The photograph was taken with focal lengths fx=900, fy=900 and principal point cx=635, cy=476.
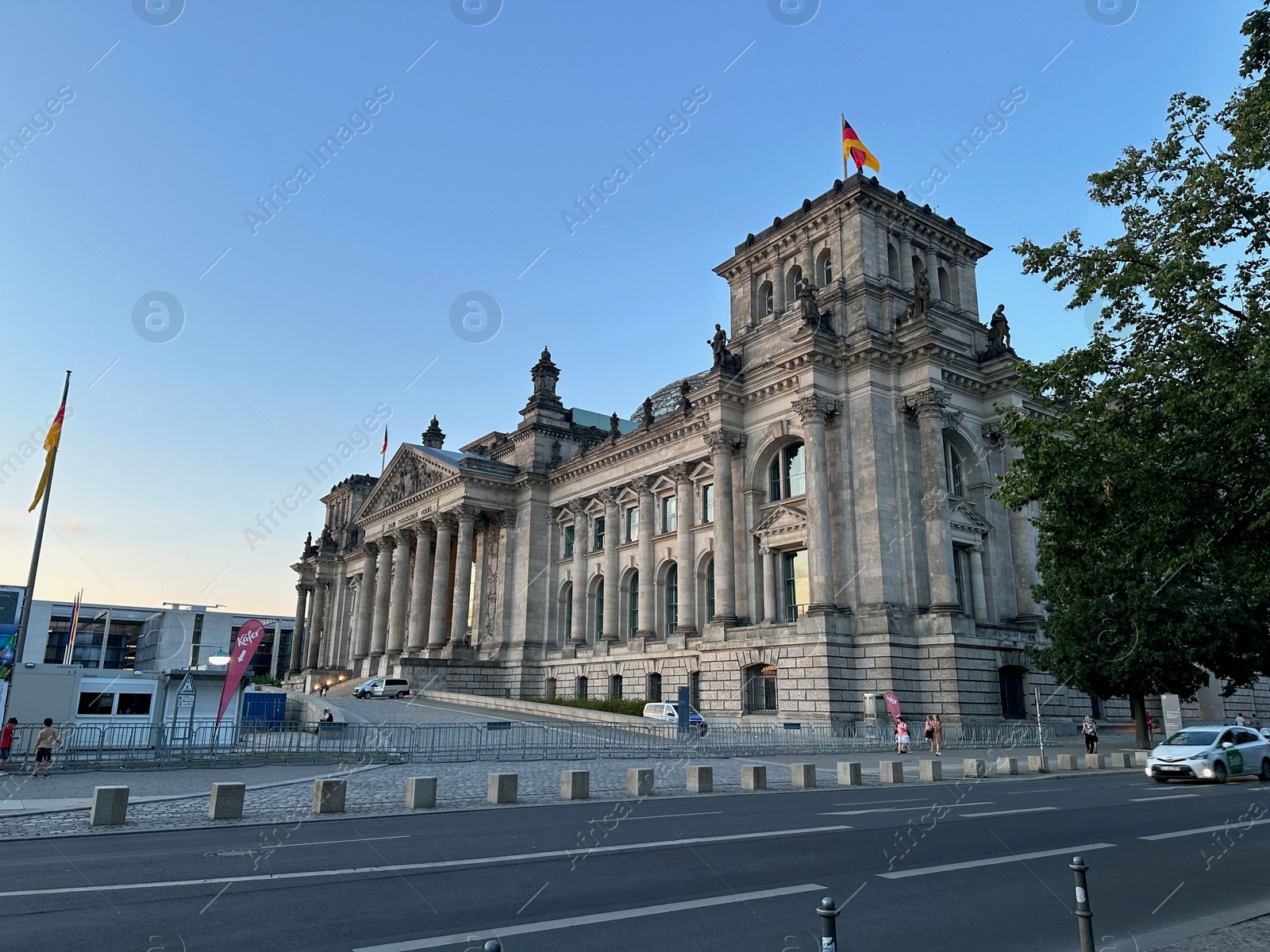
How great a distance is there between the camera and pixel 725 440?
4484 cm

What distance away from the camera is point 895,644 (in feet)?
122

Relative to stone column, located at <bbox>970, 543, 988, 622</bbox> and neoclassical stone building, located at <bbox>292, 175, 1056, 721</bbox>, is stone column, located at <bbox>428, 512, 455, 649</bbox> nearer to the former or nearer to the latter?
neoclassical stone building, located at <bbox>292, 175, 1056, 721</bbox>

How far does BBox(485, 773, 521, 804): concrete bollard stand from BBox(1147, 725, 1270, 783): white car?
16023 millimetres

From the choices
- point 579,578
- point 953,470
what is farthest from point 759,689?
point 579,578

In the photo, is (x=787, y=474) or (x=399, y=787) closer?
(x=399, y=787)

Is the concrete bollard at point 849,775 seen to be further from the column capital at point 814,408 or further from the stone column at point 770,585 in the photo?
the column capital at point 814,408

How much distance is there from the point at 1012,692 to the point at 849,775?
69.2 feet

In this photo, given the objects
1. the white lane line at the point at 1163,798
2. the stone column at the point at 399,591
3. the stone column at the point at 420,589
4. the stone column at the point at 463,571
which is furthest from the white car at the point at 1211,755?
the stone column at the point at 399,591

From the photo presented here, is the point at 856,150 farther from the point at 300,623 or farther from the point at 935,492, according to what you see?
the point at 300,623

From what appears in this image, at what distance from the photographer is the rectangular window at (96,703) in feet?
115

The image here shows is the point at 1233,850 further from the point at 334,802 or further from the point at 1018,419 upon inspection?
the point at 334,802

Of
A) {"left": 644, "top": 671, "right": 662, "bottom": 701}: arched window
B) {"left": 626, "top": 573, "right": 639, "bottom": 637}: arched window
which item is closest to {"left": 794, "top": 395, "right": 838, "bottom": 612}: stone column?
{"left": 644, "top": 671, "right": 662, "bottom": 701}: arched window

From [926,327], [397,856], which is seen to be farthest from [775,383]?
[397,856]

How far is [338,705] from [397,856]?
3986 centimetres
